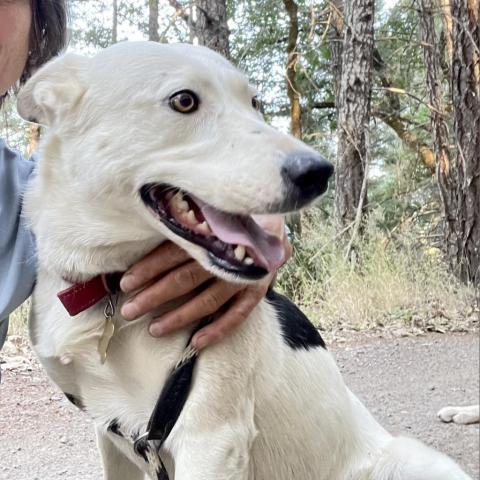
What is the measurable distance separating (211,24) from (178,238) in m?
3.48

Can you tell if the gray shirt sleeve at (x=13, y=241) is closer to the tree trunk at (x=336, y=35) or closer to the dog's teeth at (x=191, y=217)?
the dog's teeth at (x=191, y=217)

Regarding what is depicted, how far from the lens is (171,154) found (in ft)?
3.92

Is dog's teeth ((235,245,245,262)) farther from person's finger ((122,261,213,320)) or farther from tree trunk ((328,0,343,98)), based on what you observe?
tree trunk ((328,0,343,98))

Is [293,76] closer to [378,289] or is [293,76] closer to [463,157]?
[463,157]

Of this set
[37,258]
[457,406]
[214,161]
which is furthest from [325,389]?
[457,406]

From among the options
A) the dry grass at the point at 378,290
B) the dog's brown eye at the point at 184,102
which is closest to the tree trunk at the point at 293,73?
the dry grass at the point at 378,290

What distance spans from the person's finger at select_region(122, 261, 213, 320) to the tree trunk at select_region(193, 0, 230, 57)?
3272 mm

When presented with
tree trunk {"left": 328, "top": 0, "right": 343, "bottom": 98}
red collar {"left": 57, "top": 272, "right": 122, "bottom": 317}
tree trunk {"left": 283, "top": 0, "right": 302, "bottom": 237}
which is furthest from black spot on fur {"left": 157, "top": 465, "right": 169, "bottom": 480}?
tree trunk {"left": 283, "top": 0, "right": 302, "bottom": 237}

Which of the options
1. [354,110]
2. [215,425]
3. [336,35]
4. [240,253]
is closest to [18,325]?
[215,425]

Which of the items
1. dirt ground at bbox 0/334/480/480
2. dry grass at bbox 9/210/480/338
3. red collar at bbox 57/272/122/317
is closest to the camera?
red collar at bbox 57/272/122/317

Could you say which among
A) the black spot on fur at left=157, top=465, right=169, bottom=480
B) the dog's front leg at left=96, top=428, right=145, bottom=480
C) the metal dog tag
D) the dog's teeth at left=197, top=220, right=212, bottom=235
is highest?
the dog's teeth at left=197, top=220, right=212, bottom=235

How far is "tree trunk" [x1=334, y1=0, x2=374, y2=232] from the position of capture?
525 cm

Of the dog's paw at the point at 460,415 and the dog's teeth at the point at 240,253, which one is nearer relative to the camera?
the dog's teeth at the point at 240,253

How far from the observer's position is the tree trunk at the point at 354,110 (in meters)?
5.25
